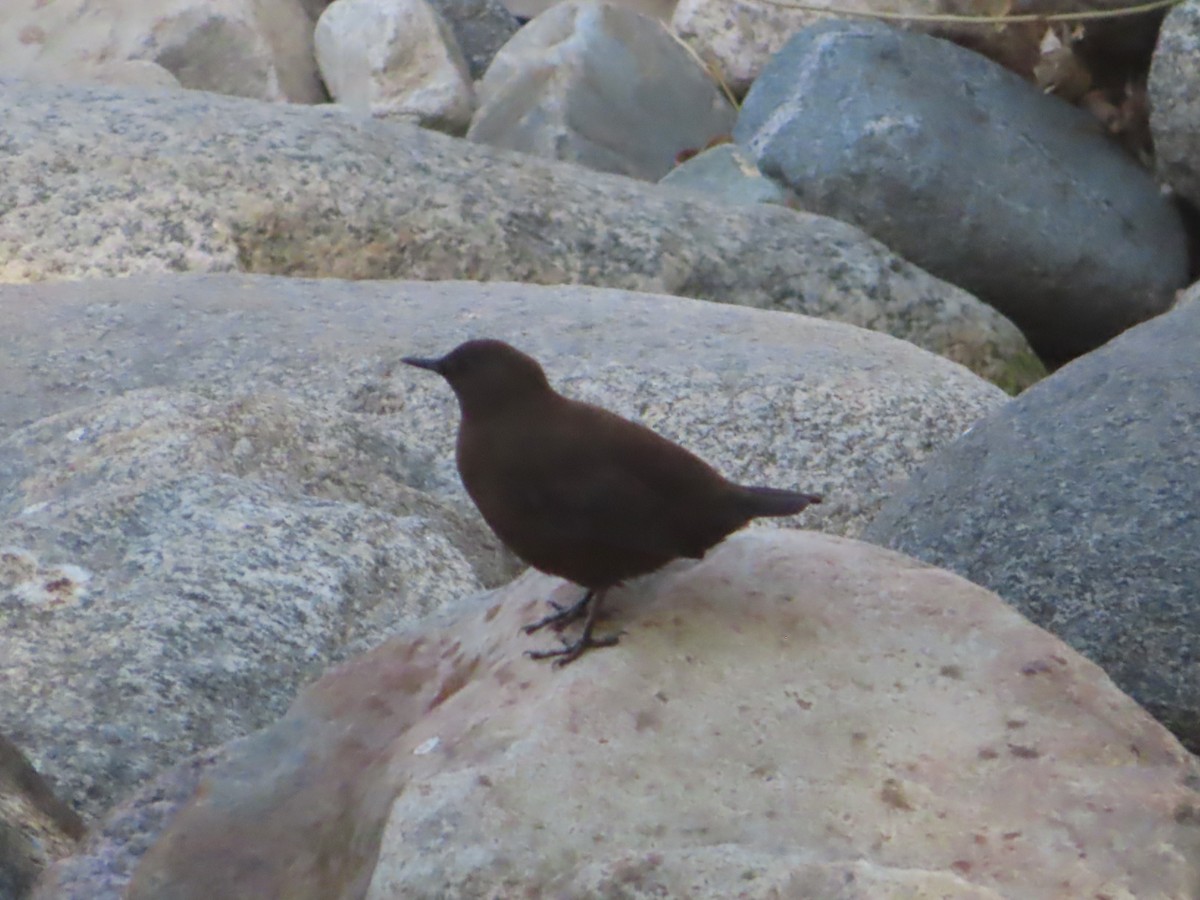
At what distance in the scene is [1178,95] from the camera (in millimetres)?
6922

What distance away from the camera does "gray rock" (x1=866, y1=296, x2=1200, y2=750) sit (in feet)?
10.8

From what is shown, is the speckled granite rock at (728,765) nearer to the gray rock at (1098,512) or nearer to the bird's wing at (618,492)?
the bird's wing at (618,492)

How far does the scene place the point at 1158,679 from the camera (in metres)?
3.28

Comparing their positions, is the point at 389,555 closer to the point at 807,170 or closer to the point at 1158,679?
the point at 1158,679

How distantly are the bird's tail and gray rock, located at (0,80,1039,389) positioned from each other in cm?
394

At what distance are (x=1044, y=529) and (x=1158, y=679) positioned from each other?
396 mm

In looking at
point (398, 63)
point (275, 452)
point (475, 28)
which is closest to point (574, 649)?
point (275, 452)

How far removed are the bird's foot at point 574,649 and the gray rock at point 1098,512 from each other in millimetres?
1272

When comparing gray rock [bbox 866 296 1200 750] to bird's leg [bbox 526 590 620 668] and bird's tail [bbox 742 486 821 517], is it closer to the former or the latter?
bird's tail [bbox 742 486 821 517]

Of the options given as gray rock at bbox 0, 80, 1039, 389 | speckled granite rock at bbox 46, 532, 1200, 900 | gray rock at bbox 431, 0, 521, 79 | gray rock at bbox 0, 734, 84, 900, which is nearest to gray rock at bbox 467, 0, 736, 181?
gray rock at bbox 431, 0, 521, 79

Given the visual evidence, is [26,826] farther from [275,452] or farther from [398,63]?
[398,63]

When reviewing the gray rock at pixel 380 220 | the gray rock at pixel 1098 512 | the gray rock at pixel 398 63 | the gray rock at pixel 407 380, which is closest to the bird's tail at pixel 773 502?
the gray rock at pixel 1098 512

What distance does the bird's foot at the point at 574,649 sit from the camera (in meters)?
2.43

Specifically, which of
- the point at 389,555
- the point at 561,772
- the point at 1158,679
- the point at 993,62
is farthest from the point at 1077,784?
the point at 993,62
